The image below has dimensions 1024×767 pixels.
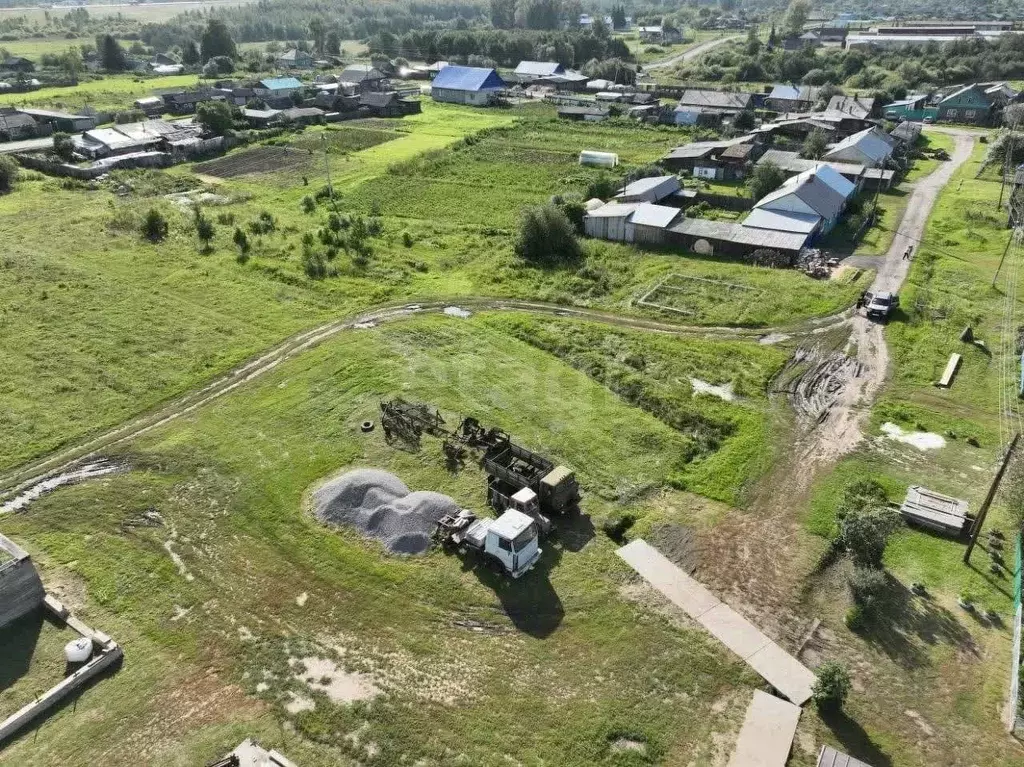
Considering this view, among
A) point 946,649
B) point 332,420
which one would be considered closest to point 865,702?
point 946,649

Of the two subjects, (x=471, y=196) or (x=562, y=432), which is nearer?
(x=562, y=432)

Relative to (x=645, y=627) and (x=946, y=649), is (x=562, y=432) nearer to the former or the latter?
(x=645, y=627)

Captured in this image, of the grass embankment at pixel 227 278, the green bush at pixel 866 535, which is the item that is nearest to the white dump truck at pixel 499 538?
the green bush at pixel 866 535

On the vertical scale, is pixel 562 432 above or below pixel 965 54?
below

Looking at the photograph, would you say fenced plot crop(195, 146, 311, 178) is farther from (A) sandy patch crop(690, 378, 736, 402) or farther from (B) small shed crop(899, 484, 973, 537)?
(B) small shed crop(899, 484, 973, 537)

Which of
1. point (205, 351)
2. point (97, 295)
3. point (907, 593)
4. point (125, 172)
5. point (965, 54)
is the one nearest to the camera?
point (907, 593)

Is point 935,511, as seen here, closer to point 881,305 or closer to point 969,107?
point 881,305

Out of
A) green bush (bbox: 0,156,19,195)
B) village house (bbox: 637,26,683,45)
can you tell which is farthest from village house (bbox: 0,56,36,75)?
village house (bbox: 637,26,683,45)

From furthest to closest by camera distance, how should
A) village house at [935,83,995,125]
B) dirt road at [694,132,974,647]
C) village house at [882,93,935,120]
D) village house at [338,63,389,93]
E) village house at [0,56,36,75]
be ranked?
1. village house at [0,56,36,75]
2. village house at [338,63,389,93]
3. village house at [882,93,935,120]
4. village house at [935,83,995,125]
5. dirt road at [694,132,974,647]
